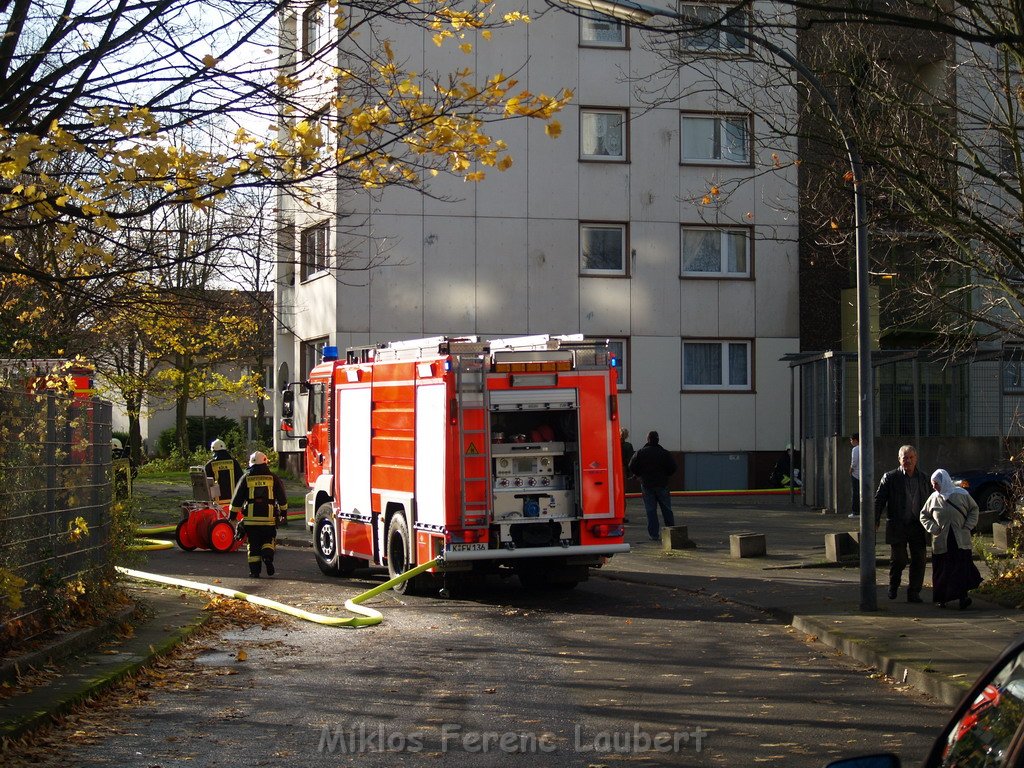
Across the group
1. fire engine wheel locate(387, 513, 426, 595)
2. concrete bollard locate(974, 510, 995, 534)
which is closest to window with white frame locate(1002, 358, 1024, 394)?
concrete bollard locate(974, 510, 995, 534)

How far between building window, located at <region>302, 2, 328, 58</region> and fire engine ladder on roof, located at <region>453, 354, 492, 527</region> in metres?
5.15

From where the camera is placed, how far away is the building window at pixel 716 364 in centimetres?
3538

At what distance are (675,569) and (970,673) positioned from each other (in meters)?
9.00

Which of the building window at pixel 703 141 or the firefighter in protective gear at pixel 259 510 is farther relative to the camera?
the building window at pixel 703 141

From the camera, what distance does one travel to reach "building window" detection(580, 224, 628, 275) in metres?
34.5

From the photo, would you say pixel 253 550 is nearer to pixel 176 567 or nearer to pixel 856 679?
pixel 176 567

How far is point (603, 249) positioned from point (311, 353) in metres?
8.46

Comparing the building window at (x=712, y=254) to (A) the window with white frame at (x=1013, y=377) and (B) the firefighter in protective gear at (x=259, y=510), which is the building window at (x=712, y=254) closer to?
(A) the window with white frame at (x=1013, y=377)

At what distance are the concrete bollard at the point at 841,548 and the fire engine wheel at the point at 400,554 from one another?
20.0 feet

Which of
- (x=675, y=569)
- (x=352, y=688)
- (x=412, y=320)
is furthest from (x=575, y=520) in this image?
(x=412, y=320)

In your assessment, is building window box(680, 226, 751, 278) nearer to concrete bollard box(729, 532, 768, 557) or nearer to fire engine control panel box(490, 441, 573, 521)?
concrete bollard box(729, 532, 768, 557)

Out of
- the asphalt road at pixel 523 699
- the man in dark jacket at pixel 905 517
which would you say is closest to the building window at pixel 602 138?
the man in dark jacket at pixel 905 517

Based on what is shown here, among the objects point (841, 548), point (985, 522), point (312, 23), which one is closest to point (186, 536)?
point (841, 548)

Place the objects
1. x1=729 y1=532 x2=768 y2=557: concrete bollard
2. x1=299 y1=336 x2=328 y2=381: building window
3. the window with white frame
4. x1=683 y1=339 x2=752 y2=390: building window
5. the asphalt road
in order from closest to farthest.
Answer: the asphalt road < x1=729 y1=532 x2=768 y2=557: concrete bollard < the window with white frame < x1=299 y1=336 x2=328 y2=381: building window < x1=683 y1=339 x2=752 y2=390: building window
